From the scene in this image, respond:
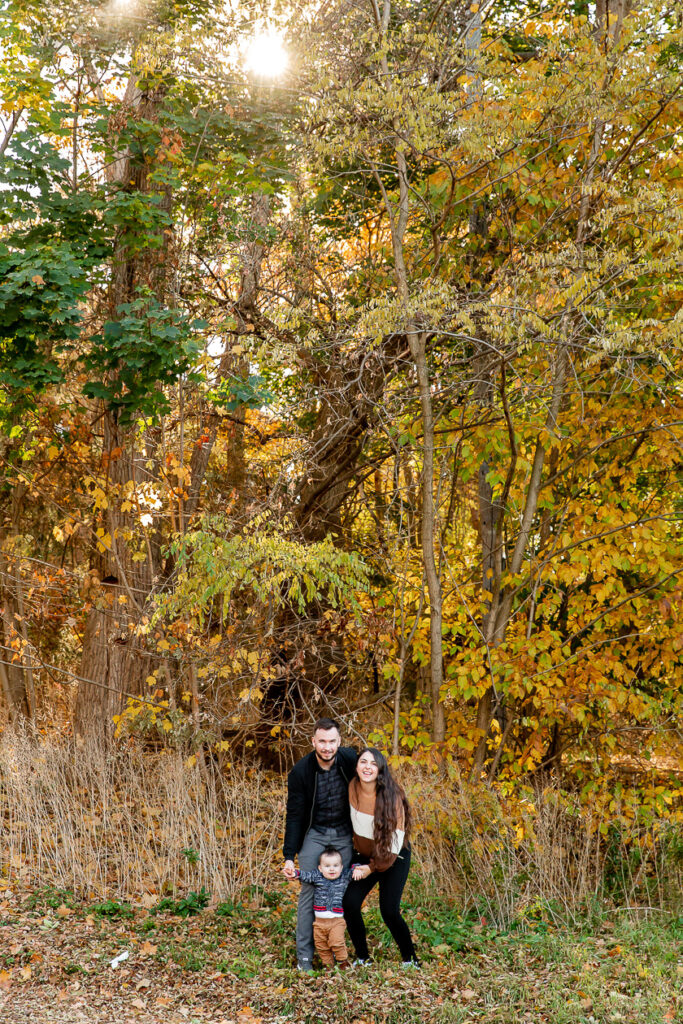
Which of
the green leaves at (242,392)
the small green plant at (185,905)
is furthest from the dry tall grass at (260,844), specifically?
the green leaves at (242,392)

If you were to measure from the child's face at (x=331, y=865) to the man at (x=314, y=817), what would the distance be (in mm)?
61

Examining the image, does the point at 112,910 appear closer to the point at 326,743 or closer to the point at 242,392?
the point at 326,743

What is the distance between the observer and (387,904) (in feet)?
15.9

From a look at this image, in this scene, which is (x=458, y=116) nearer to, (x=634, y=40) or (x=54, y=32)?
(x=634, y=40)

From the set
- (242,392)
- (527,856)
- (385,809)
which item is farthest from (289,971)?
(242,392)

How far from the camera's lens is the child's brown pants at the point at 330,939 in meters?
4.98

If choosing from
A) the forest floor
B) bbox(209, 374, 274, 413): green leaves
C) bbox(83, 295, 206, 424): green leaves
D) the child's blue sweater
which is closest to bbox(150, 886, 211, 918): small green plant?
the forest floor

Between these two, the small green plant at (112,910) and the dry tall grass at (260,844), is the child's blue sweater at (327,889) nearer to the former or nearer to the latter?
the dry tall grass at (260,844)

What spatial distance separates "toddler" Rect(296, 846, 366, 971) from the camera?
4.92 m

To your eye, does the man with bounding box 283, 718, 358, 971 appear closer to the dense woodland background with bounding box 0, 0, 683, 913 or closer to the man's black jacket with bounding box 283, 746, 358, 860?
the man's black jacket with bounding box 283, 746, 358, 860

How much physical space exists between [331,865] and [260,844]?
229 cm

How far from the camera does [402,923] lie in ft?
16.1

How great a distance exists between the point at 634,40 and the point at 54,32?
16.8ft

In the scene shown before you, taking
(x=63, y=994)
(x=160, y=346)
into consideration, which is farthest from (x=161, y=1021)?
(x=160, y=346)
